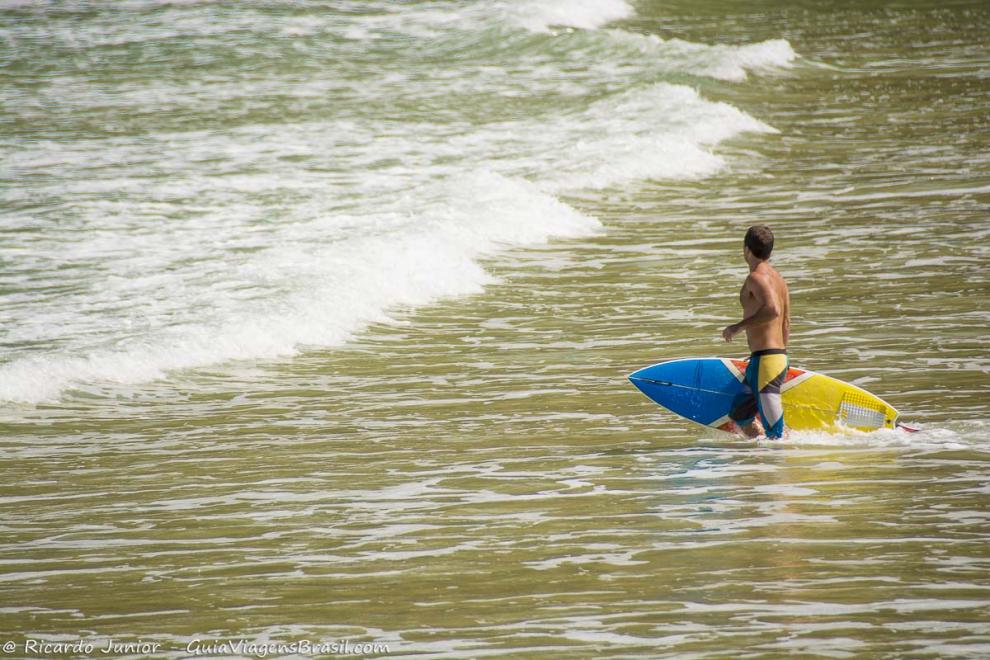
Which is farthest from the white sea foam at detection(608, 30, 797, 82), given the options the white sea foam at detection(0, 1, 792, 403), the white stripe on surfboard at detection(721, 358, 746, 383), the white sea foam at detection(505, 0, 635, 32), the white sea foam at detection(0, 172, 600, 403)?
the white stripe on surfboard at detection(721, 358, 746, 383)

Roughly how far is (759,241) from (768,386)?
92 centimetres

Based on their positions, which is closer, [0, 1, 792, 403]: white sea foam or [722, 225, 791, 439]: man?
[722, 225, 791, 439]: man

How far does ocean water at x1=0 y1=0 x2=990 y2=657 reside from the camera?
20.1 feet

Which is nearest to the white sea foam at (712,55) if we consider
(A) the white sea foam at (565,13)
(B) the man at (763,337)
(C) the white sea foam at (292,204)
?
(C) the white sea foam at (292,204)

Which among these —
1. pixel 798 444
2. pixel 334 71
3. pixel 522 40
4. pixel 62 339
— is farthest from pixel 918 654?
pixel 522 40

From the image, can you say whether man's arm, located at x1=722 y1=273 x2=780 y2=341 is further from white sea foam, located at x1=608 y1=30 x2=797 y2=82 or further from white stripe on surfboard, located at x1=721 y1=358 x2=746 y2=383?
white sea foam, located at x1=608 y1=30 x2=797 y2=82

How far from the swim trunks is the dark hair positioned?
620mm

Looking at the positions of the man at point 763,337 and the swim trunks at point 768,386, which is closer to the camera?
the man at point 763,337

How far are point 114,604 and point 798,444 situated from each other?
173 inches

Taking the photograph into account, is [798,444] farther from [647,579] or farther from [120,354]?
[120,354]

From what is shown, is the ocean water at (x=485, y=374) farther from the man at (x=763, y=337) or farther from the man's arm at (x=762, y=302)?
the man's arm at (x=762, y=302)

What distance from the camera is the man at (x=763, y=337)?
852 cm

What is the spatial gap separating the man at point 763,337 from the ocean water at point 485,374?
0.20 metres

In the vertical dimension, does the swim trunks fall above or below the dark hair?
below
